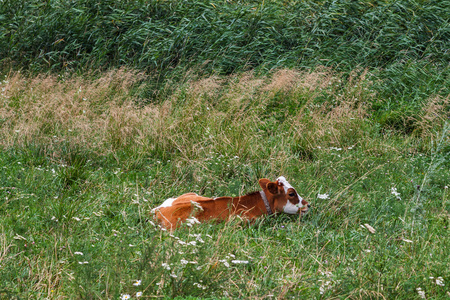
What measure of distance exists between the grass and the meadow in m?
0.02

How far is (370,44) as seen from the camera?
→ 855 centimetres

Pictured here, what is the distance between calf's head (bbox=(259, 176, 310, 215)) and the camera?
393 centimetres

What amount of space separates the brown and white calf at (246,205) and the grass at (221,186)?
11 cm

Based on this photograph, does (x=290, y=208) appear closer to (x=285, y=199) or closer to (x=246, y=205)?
(x=285, y=199)

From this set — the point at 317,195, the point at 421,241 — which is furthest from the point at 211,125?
the point at 421,241

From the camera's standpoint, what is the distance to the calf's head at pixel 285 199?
3928 millimetres

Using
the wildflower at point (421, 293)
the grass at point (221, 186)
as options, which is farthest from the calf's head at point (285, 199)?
the wildflower at point (421, 293)

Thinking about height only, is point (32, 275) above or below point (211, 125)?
above

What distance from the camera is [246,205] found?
3.95m

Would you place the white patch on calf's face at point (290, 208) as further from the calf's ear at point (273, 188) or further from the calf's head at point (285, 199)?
the calf's ear at point (273, 188)

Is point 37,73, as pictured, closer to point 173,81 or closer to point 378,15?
point 173,81

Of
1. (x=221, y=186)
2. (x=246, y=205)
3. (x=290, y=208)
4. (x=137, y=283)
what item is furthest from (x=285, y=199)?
(x=137, y=283)

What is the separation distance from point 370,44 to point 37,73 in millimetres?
6584

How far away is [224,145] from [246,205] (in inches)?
59.1
